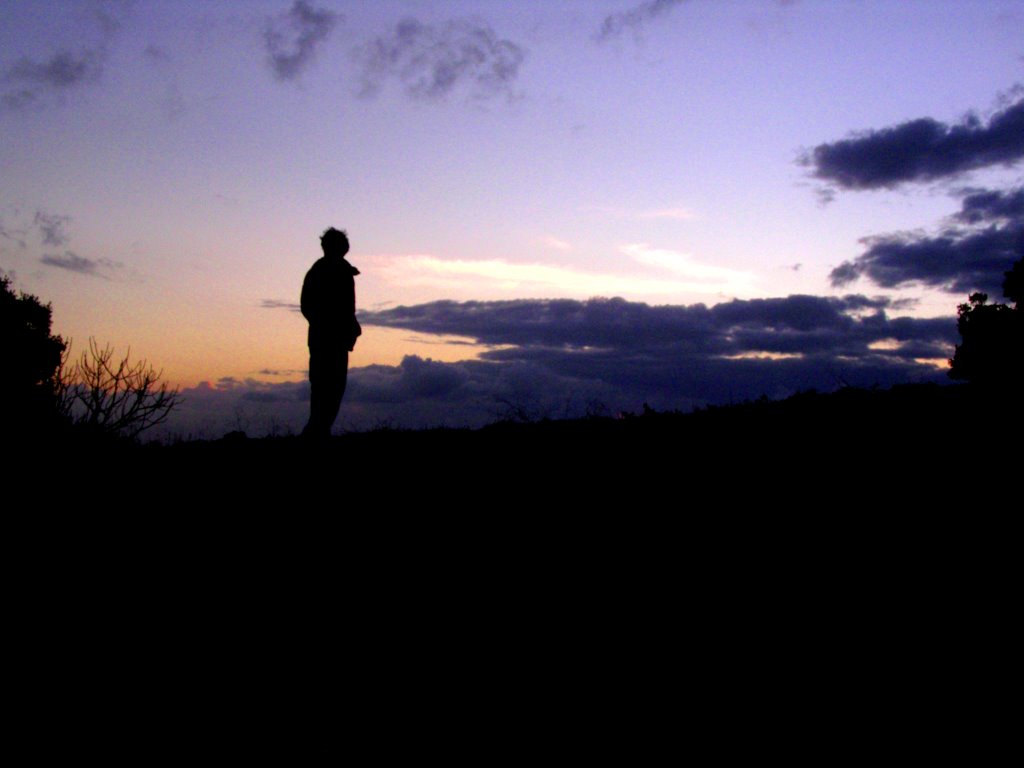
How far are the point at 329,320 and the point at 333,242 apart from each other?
1.11m

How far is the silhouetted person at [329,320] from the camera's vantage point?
10.5 metres

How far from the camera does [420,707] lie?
4133mm

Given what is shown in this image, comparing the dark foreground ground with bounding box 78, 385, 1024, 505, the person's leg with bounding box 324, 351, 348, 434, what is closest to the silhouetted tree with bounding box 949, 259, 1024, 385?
the dark foreground ground with bounding box 78, 385, 1024, 505

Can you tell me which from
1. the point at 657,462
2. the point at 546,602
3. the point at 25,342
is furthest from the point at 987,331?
the point at 25,342

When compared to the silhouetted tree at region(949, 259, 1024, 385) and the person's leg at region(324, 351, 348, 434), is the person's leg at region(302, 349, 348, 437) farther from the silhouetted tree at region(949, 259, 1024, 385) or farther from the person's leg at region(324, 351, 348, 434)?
the silhouetted tree at region(949, 259, 1024, 385)

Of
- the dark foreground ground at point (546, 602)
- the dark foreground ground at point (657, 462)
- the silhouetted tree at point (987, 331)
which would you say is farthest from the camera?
the silhouetted tree at point (987, 331)

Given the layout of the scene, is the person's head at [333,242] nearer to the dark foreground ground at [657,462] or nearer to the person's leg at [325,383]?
the person's leg at [325,383]

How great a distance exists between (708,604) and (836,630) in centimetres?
80

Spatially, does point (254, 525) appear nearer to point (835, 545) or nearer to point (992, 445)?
point (835, 545)

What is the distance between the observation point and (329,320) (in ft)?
34.4

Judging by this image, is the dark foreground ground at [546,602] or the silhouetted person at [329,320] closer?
the dark foreground ground at [546,602]

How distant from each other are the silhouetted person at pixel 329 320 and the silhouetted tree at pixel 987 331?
27.6 meters

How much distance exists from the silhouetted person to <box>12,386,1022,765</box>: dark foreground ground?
6.10 feet

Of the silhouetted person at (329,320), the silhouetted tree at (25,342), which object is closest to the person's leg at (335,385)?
the silhouetted person at (329,320)
